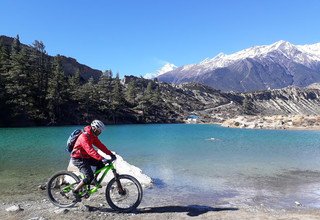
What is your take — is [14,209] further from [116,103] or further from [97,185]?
[116,103]

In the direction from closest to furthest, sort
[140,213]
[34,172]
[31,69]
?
1. [140,213]
2. [34,172]
3. [31,69]

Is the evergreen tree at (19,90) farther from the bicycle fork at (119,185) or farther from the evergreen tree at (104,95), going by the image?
the bicycle fork at (119,185)

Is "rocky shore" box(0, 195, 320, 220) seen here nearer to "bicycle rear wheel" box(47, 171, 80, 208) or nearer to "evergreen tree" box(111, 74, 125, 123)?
"bicycle rear wheel" box(47, 171, 80, 208)

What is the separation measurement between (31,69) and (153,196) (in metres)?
111

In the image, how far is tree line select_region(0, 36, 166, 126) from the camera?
327 ft

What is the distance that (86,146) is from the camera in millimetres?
12367

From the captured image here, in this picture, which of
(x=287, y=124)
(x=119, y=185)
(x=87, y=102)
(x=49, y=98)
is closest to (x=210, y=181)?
(x=119, y=185)

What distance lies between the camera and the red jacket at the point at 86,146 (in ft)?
40.5

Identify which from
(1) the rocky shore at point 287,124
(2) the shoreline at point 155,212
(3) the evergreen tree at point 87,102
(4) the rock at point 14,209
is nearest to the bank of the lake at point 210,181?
(2) the shoreline at point 155,212

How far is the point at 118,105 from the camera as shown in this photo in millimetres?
136375

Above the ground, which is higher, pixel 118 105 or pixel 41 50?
pixel 41 50

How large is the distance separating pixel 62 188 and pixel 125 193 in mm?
2419

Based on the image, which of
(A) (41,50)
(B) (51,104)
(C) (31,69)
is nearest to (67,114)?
(B) (51,104)

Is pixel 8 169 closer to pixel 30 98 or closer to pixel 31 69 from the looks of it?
pixel 30 98
